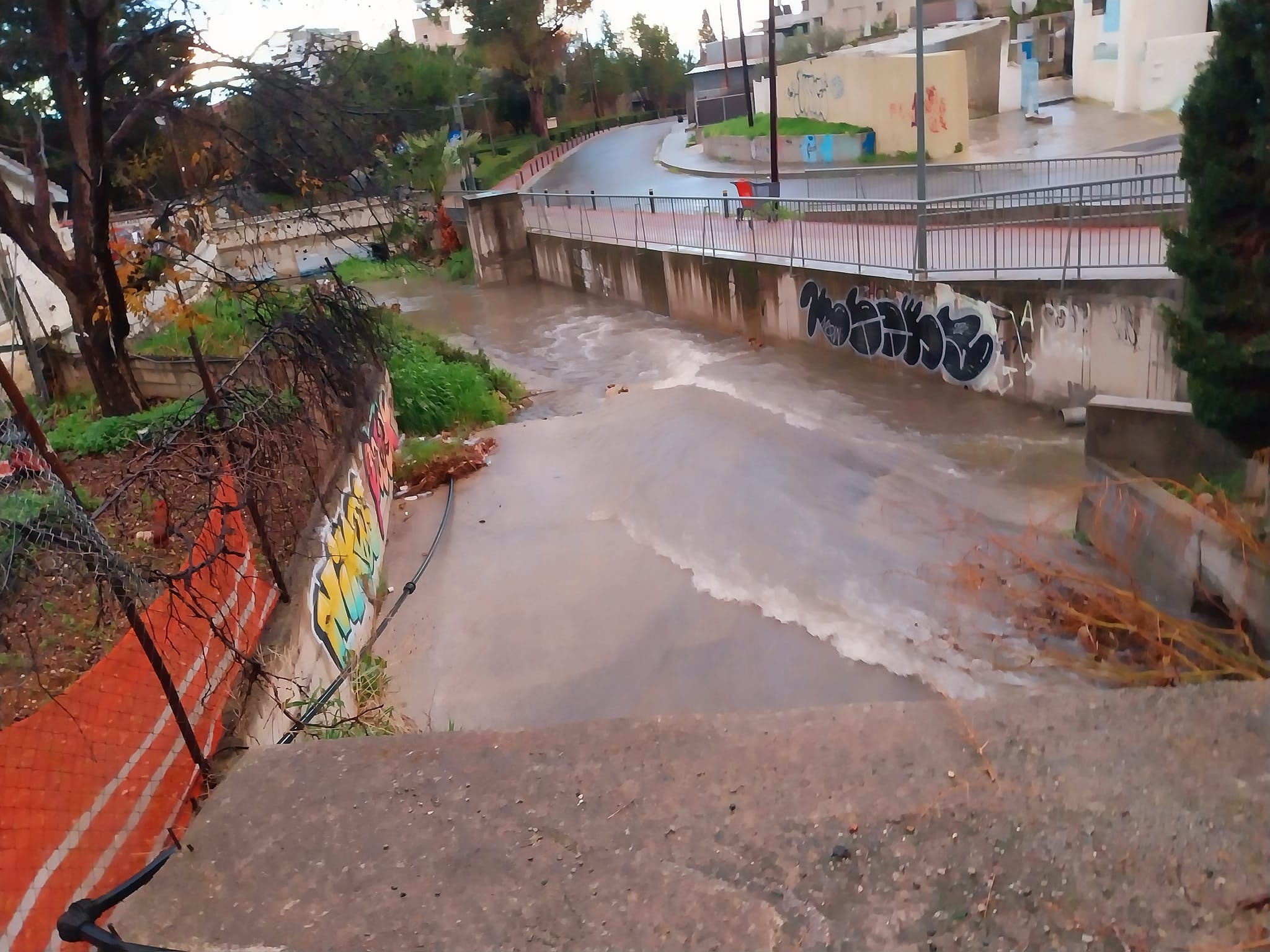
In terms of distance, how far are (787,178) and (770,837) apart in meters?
Answer: 31.0

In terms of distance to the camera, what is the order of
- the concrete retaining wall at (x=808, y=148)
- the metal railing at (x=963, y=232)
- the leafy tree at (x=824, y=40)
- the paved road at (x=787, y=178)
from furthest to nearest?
the leafy tree at (x=824, y=40) < the concrete retaining wall at (x=808, y=148) < the paved road at (x=787, y=178) < the metal railing at (x=963, y=232)

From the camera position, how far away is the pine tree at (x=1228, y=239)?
8.97 m

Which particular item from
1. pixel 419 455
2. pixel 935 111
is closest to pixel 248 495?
pixel 419 455

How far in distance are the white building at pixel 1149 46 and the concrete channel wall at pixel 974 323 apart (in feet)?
56.0

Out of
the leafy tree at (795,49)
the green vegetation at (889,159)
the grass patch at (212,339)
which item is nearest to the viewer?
the grass patch at (212,339)

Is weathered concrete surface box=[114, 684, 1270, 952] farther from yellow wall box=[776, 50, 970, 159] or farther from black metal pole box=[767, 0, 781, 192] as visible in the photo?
yellow wall box=[776, 50, 970, 159]

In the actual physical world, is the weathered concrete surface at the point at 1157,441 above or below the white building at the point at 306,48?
below

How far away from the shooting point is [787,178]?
1248 inches

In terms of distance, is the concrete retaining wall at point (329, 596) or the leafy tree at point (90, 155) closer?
the concrete retaining wall at point (329, 596)

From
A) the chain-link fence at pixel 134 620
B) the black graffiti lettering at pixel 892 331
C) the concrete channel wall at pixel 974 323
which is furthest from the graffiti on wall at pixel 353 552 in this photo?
the black graffiti lettering at pixel 892 331

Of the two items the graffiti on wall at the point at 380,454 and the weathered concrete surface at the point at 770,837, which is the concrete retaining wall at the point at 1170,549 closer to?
the weathered concrete surface at the point at 770,837

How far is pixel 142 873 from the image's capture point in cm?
321

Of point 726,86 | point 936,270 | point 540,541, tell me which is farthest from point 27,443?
point 726,86

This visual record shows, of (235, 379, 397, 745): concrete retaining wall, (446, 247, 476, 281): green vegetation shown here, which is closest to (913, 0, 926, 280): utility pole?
(235, 379, 397, 745): concrete retaining wall
